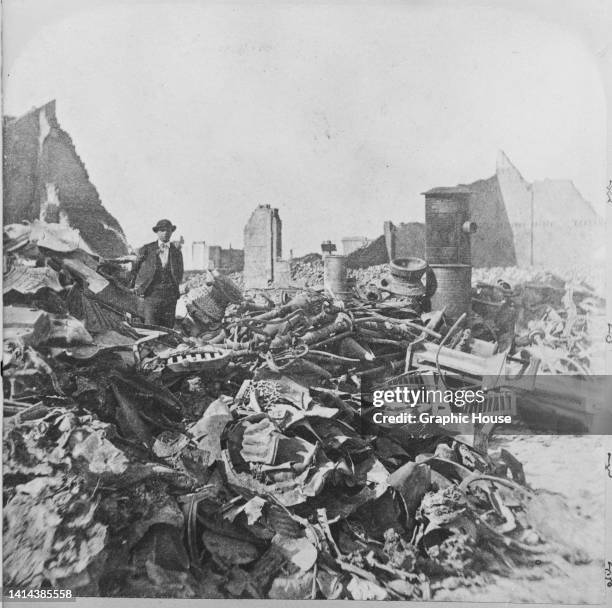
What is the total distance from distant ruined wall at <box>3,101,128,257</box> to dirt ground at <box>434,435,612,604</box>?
3267mm

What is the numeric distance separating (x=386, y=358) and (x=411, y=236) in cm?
88

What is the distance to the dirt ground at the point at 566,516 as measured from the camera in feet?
12.4

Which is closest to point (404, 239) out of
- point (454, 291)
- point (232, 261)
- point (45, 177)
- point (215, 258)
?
point (454, 291)

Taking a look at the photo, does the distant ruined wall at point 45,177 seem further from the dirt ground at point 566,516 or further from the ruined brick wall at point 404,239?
the dirt ground at point 566,516

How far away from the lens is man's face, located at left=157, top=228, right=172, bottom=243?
400 cm

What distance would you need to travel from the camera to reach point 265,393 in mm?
3924

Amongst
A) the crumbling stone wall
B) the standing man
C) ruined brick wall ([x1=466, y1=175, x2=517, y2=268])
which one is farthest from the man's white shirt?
ruined brick wall ([x1=466, y1=175, x2=517, y2=268])

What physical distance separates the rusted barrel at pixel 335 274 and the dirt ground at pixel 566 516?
1493 millimetres

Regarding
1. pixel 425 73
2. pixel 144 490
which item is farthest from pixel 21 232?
pixel 425 73

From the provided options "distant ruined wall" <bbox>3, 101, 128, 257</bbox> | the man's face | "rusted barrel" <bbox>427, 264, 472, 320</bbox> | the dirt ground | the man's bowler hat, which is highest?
"distant ruined wall" <bbox>3, 101, 128, 257</bbox>

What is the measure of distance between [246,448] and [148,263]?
1456 mm

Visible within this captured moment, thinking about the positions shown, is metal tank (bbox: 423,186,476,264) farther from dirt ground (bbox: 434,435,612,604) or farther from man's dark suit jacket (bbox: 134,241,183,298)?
man's dark suit jacket (bbox: 134,241,183,298)

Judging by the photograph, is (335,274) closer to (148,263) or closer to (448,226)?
(448,226)

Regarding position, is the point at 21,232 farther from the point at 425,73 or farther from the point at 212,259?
the point at 425,73
